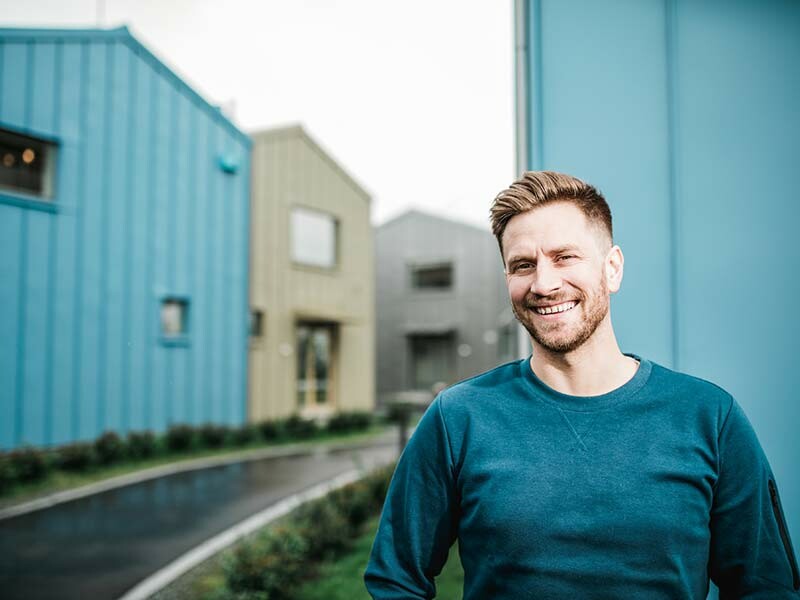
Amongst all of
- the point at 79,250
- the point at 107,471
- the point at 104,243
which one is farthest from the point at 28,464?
the point at 104,243

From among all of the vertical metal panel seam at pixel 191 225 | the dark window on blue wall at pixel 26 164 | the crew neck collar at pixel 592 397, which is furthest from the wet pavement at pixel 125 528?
the dark window on blue wall at pixel 26 164

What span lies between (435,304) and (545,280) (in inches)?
868

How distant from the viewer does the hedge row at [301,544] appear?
12.7ft

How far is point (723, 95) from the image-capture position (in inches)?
91.0

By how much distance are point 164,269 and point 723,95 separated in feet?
35.6

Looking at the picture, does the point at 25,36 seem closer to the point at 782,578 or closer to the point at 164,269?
the point at 164,269

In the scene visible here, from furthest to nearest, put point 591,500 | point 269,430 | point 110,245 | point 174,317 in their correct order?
point 269,430 → point 174,317 → point 110,245 → point 591,500

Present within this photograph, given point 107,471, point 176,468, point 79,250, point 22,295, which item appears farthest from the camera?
point 79,250

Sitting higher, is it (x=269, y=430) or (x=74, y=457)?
(x=74, y=457)

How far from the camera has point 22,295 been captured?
30.3 ft

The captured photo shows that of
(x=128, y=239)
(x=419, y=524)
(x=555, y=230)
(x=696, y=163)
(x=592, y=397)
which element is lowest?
(x=419, y=524)

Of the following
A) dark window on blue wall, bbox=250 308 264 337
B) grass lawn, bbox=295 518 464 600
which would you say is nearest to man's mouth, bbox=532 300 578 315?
grass lawn, bbox=295 518 464 600

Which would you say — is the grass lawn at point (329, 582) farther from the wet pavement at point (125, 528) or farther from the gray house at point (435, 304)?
the gray house at point (435, 304)

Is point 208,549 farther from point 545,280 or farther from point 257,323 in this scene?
point 257,323
